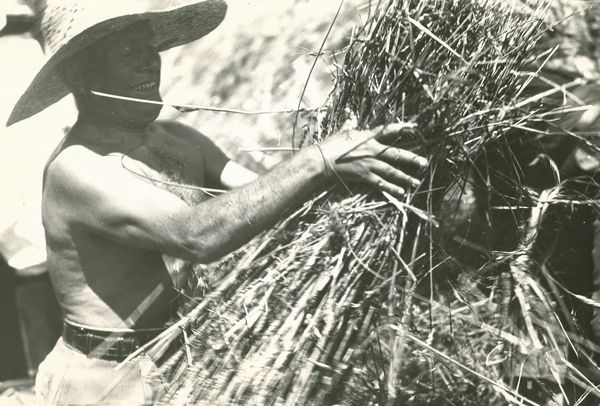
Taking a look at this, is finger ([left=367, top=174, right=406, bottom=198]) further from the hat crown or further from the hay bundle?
the hat crown

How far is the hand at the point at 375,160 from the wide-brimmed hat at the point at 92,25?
76 cm

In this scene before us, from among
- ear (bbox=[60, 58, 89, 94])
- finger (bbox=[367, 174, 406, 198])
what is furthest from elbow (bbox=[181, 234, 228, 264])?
ear (bbox=[60, 58, 89, 94])

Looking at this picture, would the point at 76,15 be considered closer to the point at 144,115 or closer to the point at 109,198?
the point at 144,115

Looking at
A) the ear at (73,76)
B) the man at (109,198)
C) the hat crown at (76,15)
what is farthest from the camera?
the ear at (73,76)

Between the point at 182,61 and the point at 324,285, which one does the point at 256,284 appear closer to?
the point at 324,285

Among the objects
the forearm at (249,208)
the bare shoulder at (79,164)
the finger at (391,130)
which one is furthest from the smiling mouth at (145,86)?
the finger at (391,130)

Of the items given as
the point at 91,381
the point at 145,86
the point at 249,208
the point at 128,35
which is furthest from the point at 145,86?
the point at 91,381

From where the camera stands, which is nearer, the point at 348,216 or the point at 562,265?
the point at 348,216

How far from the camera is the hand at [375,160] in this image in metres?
1.58

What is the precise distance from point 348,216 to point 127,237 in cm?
60

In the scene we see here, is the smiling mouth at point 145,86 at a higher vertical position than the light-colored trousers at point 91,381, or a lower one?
higher

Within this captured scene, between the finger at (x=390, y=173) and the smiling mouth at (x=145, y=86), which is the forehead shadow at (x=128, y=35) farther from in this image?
the finger at (x=390, y=173)

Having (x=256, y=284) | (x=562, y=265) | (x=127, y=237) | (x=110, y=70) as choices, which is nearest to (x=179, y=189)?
(x=127, y=237)

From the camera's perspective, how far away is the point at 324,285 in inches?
64.4
